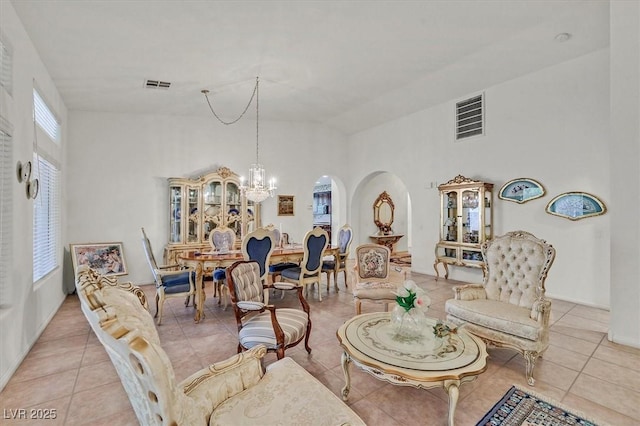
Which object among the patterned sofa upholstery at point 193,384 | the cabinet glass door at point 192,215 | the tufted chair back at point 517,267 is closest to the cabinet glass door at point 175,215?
the cabinet glass door at point 192,215

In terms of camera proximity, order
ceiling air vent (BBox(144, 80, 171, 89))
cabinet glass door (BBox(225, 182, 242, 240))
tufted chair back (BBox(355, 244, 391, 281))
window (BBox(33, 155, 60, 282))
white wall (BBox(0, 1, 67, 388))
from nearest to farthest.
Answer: white wall (BBox(0, 1, 67, 388)) < window (BBox(33, 155, 60, 282)) < tufted chair back (BBox(355, 244, 391, 281)) < ceiling air vent (BBox(144, 80, 171, 89)) < cabinet glass door (BBox(225, 182, 242, 240))

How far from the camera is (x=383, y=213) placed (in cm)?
920

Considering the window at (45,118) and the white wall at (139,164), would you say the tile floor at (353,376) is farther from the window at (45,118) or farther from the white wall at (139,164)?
the window at (45,118)

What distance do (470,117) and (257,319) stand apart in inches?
211

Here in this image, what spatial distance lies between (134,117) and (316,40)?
4223 mm

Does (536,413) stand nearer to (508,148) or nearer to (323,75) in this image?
(508,148)

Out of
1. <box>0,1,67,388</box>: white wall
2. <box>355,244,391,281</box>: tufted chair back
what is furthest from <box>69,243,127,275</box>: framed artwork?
<box>355,244,391,281</box>: tufted chair back

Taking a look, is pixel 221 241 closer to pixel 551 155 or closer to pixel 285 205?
pixel 285 205

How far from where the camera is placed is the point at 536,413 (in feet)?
6.74

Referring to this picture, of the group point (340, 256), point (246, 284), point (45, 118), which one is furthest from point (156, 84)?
point (340, 256)

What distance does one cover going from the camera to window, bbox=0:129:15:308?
267 centimetres

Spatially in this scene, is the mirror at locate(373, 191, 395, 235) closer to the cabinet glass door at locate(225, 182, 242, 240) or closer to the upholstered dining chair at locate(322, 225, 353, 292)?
the upholstered dining chair at locate(322, 225, 353, 292)

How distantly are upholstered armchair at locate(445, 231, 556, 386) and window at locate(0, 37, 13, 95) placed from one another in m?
4.65

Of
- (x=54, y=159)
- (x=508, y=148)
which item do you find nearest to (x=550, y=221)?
(x=508, y=148)
